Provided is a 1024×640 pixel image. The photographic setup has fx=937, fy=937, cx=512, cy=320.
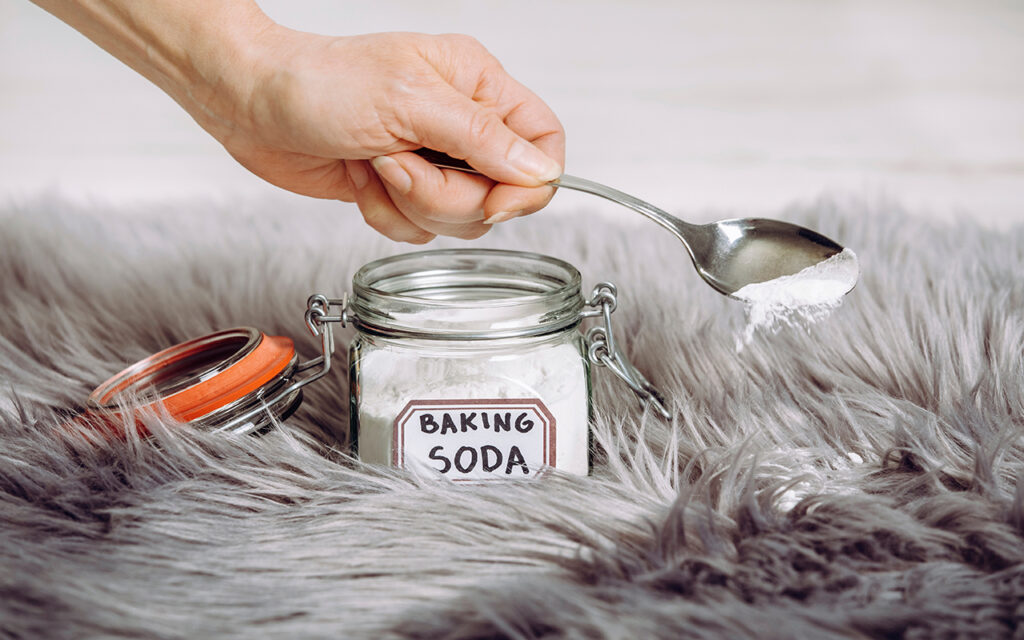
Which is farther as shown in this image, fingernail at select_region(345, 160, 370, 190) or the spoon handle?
fingernail at select_region(345, 160, 370, 190)

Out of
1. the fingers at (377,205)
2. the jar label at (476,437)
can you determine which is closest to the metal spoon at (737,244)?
the fingers at (377,205)

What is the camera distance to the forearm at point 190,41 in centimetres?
76

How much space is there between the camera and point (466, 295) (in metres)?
0.78

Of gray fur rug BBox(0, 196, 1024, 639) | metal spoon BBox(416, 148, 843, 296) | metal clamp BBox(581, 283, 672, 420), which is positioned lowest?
gray fur rug BBox(0, 196, 1024, 639)

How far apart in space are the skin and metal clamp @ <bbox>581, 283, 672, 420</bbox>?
10 cm

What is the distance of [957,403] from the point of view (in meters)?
0.69

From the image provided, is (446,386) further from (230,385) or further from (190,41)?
(190,41)

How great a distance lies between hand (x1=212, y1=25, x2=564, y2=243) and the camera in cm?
71

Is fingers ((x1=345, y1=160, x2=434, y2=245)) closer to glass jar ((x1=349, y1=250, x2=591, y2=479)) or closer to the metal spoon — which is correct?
the metal spoon

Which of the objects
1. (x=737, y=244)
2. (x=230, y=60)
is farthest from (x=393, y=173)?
(x=737, y=244)

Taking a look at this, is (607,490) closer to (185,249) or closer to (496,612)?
(496,612)

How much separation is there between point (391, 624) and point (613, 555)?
0.12 m

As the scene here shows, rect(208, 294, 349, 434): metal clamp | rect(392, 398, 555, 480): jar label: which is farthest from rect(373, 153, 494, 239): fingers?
rect(392, 398, 555, 480): jar label

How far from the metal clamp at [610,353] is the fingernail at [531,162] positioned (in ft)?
0.33
